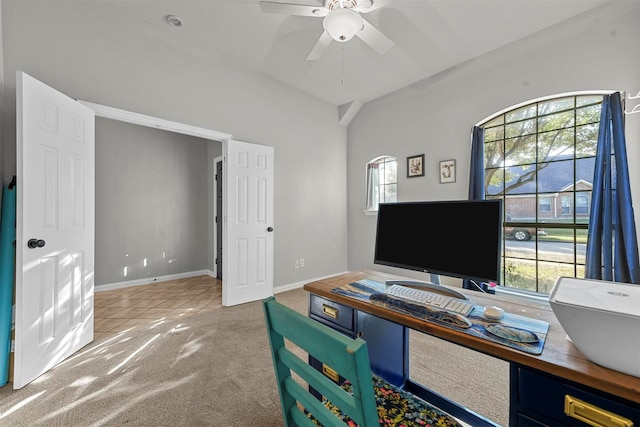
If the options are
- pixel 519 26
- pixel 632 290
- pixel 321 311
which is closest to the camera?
pixel 632 290

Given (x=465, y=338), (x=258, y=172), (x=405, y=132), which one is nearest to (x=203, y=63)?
(x=258, y=172)

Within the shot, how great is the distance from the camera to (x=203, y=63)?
3.23 meters

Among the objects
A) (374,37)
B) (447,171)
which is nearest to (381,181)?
(447,171)

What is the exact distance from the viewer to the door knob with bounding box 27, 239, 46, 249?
1.84 metres

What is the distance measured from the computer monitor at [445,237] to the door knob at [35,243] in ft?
7.68

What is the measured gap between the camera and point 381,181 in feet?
14.9

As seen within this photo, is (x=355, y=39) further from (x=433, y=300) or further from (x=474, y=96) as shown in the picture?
(x=433, y=300)

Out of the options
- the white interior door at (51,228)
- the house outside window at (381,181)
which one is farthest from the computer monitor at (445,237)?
the house outside window at (381,181)

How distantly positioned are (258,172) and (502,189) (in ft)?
10.2

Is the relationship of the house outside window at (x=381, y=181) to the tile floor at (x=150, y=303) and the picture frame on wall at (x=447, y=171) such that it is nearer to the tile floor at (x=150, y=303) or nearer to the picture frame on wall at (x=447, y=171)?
the picture frame on wall at (x=447, y=171)

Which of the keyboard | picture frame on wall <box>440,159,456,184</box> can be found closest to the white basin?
the keyboard

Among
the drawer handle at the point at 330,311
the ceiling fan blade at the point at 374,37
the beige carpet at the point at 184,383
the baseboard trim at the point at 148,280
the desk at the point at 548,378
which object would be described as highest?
the ceiling fan blade at the point at 374,37

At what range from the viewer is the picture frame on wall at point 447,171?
3.54 metres

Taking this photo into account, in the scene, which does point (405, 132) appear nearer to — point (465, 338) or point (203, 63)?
point (203, 63)
